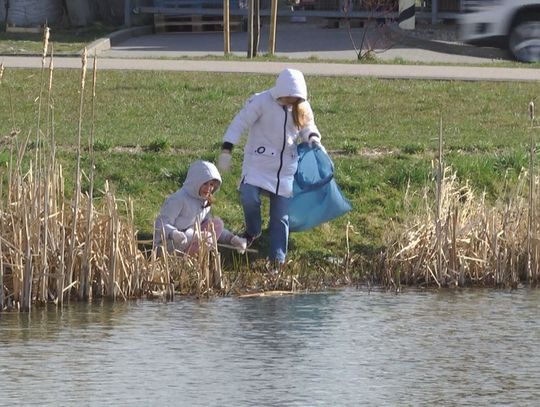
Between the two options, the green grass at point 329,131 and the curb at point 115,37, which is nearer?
the green grass at point 329,131

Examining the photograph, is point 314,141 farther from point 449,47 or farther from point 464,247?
point 449,47

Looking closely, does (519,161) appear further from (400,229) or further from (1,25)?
(1,25)

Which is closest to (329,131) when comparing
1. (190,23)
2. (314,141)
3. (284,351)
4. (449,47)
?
(314,141)

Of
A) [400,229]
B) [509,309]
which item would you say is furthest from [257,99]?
[509,309]

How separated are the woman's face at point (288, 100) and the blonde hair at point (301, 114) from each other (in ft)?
0.10

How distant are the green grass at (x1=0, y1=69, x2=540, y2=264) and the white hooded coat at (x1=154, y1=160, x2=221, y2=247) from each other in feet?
2.69

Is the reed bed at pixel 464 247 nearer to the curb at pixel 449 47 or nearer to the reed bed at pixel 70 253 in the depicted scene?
the reed bed at pixel 70 253

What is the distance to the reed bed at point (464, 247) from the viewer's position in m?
11.8

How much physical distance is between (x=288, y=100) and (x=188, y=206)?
0.99 meters

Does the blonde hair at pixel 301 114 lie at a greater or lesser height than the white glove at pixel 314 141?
greater

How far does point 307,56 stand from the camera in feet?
80.8

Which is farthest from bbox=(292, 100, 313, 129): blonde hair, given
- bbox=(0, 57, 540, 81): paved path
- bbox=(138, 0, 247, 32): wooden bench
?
bbox=(138, 0, 247, 32): wooden bench

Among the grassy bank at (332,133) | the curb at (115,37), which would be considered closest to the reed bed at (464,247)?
the grassy bank at (332,133)

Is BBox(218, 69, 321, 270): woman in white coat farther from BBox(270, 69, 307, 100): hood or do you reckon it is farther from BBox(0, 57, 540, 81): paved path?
BBox(0, 57, 540, 81): paved path
